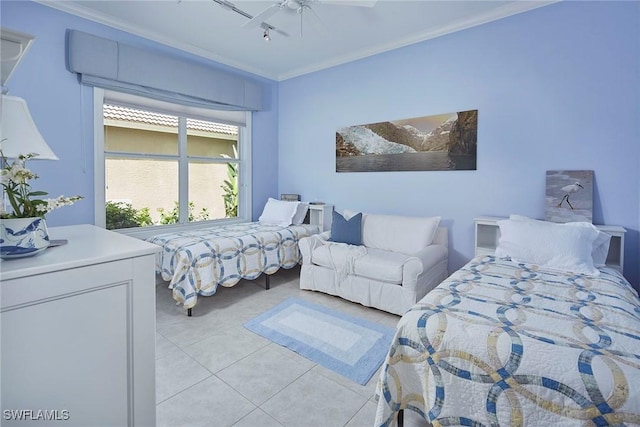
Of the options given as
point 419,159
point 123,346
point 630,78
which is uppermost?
point 630,78

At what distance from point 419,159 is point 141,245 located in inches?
118

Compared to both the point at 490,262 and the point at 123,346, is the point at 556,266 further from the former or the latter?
the point at 123,346

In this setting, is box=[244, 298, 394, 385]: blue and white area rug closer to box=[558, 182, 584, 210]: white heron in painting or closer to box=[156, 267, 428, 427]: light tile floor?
box=[156, 267, 428, 427]: light tile floor

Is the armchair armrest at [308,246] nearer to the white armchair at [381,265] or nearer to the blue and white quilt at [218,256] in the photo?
the white armchair at [381,265]

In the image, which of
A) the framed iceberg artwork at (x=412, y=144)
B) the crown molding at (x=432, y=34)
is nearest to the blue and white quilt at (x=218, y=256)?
the framed iceberg artwork at (x=412, y=144)

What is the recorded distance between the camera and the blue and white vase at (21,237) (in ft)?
3.11

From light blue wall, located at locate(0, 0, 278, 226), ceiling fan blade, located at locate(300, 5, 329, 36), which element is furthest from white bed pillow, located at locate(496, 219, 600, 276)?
light blue wall, located at locate(0, 0, 278, 226)

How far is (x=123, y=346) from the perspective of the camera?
1106 mm

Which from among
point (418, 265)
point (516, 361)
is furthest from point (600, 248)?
point (516, 361)

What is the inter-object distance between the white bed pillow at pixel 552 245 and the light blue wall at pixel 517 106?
1.77 ft

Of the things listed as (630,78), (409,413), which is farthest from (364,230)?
(630,78)

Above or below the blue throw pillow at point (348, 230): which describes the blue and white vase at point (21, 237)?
above

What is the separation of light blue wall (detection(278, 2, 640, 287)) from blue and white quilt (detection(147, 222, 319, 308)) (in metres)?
1.13

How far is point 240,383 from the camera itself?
1.85 m
